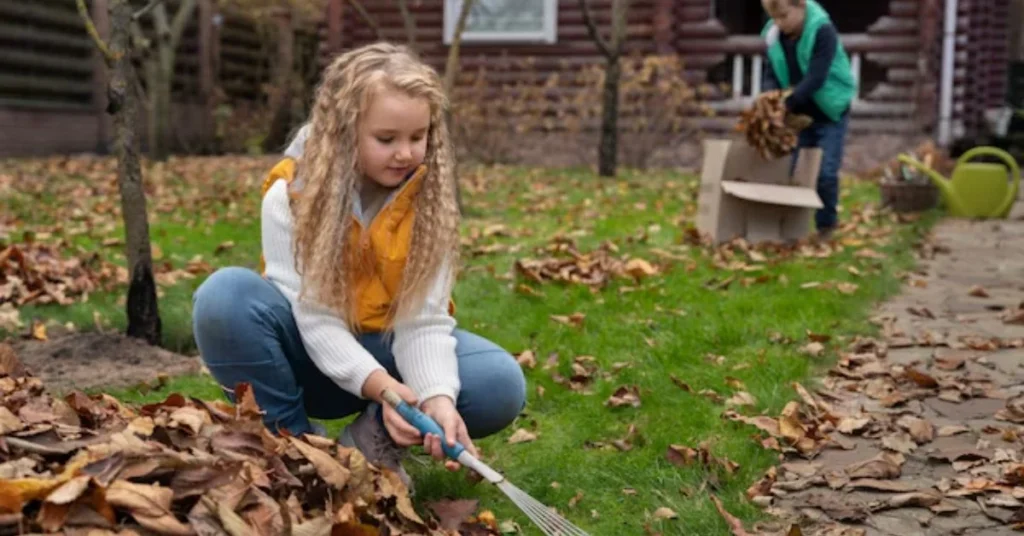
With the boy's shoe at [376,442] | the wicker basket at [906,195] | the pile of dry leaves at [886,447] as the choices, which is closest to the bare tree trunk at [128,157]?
the boy's shoe at [376,442]

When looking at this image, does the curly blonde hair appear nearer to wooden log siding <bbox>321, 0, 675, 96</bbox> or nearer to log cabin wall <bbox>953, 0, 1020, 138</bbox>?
wooden log siding <bbox>321, 0, 675, 96</bbox>

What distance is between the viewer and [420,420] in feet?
8.50

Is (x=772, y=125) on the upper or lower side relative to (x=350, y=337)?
upper

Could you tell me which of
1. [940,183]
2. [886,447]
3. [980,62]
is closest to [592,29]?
[940,183]

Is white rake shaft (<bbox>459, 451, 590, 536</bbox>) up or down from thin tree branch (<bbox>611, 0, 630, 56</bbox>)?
down

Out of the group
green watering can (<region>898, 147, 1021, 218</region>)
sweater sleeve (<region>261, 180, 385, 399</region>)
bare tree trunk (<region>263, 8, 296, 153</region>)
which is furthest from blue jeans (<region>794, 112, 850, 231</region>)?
bare tree trunk (<region>263, 8, 296, 153</region>)

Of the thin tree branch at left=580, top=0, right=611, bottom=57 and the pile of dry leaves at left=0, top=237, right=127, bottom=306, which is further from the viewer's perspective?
the thin tree branch at left=580, top=0, right=611, bottom=57

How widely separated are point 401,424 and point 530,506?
1.10 feet

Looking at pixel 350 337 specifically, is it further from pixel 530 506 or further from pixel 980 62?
pixel 980 62

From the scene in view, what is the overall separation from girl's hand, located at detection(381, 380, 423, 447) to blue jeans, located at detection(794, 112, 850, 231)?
468cm

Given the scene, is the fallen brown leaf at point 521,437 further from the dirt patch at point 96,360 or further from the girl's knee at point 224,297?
the dirt patch at point 96,360

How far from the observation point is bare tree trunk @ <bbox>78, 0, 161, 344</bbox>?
4.19 m

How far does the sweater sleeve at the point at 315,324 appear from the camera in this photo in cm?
273

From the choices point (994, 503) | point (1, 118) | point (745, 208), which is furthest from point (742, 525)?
point (1, 118)
